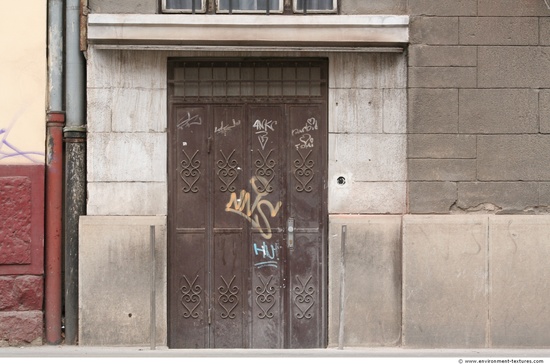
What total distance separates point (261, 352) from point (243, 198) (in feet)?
5.46

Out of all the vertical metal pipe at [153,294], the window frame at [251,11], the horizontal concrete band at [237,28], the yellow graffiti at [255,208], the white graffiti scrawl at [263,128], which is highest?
the window frame at [251,11]

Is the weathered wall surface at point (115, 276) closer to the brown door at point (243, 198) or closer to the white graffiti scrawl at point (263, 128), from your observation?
the brown door at point (243, 198)

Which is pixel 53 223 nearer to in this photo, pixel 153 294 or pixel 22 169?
pixel 22 169

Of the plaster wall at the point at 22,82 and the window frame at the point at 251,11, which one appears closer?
the plaster wall at the point at 22,82

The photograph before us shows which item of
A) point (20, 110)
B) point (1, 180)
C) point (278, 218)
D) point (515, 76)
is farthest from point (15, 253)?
point (515, 76)

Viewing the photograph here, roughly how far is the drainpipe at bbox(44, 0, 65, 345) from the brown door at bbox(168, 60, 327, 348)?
1.20m

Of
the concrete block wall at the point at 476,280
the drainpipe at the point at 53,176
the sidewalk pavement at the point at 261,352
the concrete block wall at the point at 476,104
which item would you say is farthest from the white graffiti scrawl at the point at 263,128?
the sidewalk pavement at the point at 261,352

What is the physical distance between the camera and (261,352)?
10.2 meters

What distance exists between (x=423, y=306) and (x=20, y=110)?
4.74 m

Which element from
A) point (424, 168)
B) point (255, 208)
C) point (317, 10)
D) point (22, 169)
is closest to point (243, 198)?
point (255, 208)

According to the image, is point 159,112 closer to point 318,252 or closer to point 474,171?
point 318,252

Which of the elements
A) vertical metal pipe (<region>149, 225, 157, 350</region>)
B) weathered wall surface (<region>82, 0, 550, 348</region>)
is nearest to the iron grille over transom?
weathered wall surface (<region>82, 0, 550, 348</region>)

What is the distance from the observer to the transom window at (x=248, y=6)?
1057 cm

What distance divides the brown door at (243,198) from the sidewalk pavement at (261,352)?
0.49 m
